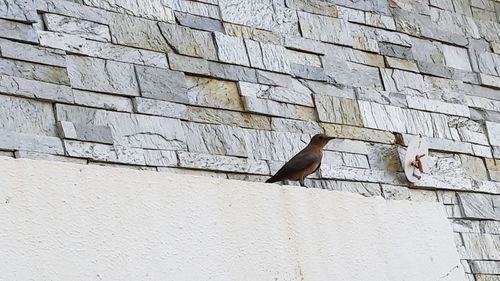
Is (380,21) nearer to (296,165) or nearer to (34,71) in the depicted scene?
(296,165)

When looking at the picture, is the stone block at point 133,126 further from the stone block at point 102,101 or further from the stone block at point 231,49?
the stone block at point 231,49

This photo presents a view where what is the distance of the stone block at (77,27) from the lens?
12.0 ft

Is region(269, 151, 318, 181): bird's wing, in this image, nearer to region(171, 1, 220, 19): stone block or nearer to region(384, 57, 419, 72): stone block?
region(171, 1, 220, 19): stone block

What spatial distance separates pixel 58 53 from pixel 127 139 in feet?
1.22

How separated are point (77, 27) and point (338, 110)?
49.7 inches

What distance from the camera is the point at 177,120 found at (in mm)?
3936

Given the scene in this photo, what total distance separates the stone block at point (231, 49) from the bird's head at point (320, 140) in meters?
0.42

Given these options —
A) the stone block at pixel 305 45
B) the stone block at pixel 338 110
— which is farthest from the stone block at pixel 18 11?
the stone block at pixel 338 110

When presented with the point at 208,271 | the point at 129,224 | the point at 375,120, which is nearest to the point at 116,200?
the point at 129,224

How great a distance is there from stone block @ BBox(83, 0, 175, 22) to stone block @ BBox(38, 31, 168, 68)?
0.14 m

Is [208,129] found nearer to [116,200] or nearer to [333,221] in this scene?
[333,221]

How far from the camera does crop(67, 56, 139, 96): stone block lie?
145 inches

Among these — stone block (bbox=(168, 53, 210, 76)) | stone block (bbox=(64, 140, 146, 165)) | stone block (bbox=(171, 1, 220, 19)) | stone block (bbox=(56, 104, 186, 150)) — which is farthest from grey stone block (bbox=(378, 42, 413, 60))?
stone block (bbox=(64, 140, 146, 165))

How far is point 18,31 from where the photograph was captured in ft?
11.7
